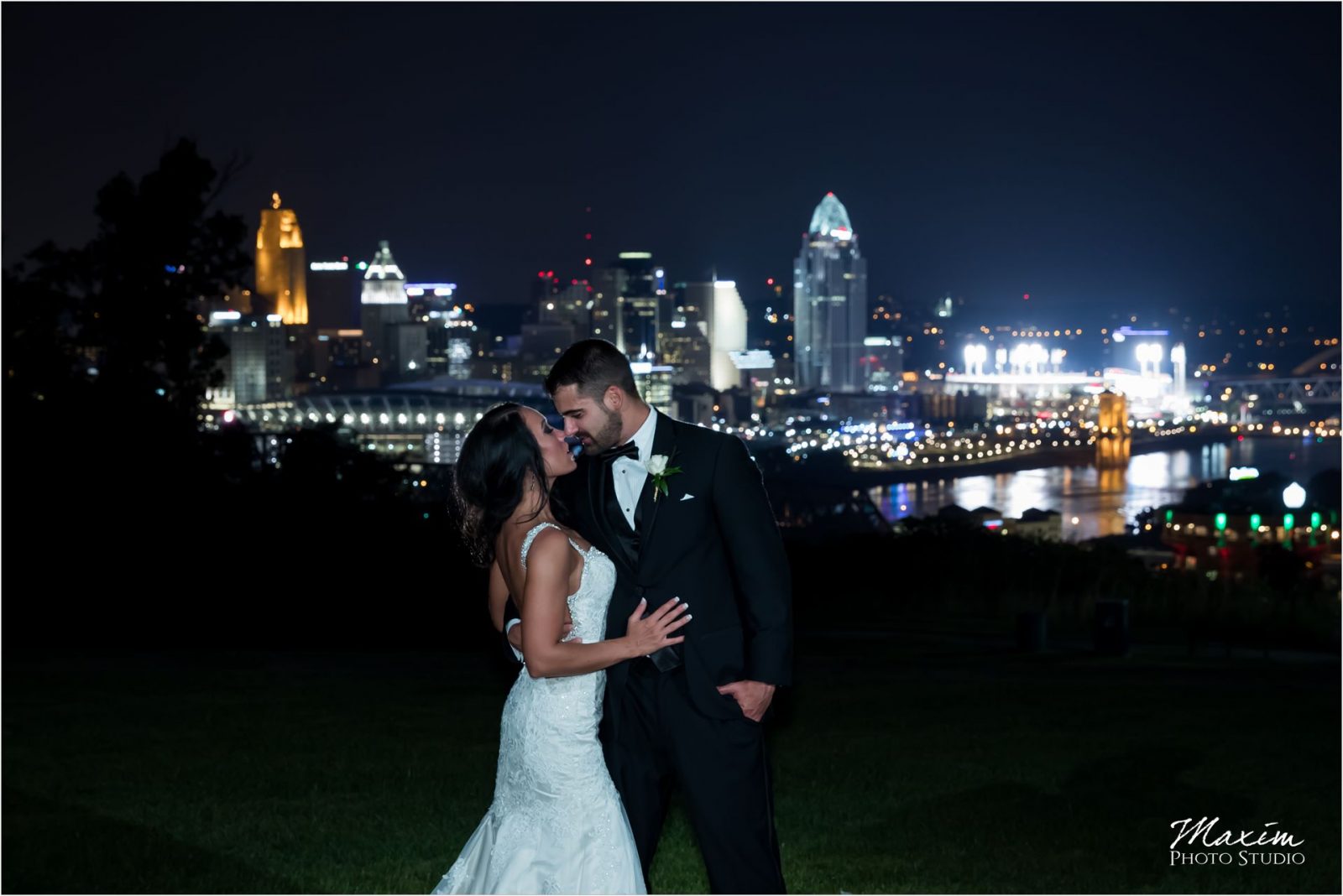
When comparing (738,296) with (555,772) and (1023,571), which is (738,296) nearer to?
(1023,571)

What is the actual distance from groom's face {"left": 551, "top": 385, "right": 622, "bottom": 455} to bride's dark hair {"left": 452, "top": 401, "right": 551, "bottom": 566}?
0.20 meters

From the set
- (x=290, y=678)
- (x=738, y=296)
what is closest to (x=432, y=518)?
(x=290, y=678)

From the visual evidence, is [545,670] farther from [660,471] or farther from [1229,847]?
[1229,847]

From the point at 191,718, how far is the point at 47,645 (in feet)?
20.0

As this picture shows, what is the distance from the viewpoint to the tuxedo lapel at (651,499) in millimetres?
3992

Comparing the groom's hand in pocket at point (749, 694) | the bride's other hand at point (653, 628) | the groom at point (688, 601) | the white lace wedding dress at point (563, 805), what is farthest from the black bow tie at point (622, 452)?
the groom's hand in pocket at point (749, 694)

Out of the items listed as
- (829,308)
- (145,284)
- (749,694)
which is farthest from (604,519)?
(829,308)

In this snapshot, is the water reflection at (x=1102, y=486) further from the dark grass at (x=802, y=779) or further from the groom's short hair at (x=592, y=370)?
the groom's short hair at (x=592, y=370)

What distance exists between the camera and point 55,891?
17.5 feet

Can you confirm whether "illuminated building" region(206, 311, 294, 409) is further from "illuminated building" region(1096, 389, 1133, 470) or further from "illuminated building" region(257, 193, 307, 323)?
"illuminated building" region(1096, 389, 1133, 470)

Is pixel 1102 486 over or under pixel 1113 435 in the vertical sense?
under

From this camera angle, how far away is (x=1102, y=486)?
82062mm

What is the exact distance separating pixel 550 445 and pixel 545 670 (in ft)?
1.85

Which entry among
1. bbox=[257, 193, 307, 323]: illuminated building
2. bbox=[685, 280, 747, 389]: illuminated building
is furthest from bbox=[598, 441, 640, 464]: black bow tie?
bbox=[685, 280, 747, 389]: illuminated building
